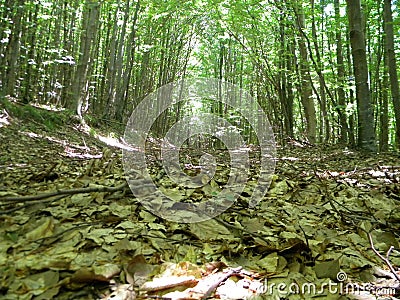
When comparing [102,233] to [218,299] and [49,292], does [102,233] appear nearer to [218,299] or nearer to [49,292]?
[49,292]

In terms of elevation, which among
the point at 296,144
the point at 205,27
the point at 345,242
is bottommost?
the point at 345,242

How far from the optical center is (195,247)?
1432 mm

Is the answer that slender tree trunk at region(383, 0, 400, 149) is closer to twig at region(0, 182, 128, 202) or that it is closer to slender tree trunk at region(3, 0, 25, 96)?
twig at region(0, 182, 128, 202)

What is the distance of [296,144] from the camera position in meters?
7.68

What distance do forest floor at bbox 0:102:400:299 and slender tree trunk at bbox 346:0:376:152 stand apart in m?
2.86

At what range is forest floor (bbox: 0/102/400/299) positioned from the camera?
3.66 feet

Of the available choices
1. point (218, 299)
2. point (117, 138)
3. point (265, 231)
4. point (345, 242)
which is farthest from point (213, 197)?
point (117, 138)

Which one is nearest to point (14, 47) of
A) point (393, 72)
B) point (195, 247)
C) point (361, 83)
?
point (361, 83)

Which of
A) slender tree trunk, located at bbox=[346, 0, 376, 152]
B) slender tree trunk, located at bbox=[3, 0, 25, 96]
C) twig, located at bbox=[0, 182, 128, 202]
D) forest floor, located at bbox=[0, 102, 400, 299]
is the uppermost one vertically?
slender tree trunk, located at bbox=[3, 0, 25, 96]

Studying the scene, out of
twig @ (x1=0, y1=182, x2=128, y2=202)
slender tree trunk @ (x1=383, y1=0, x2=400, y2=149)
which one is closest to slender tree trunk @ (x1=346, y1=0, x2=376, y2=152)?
slender tree trunk @ (x1=383, y1=0, x2=400, y2=149)

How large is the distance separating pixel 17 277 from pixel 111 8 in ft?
45.9

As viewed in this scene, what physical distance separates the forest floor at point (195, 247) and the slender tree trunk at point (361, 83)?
286 centimetres

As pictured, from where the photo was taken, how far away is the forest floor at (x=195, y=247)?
1.11 m

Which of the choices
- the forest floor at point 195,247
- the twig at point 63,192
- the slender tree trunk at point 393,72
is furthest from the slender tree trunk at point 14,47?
the slender tree trunk at point 393,72
